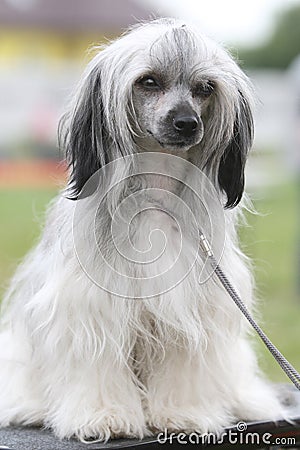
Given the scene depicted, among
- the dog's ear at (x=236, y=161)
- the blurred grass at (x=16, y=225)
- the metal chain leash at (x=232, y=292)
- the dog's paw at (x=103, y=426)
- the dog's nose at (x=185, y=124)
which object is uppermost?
the dog's nose at (x=185, y=124)

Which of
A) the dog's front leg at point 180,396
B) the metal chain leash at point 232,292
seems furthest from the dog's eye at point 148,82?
the dog's front leg at point 180,396

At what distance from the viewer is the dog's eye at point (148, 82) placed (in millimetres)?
2285

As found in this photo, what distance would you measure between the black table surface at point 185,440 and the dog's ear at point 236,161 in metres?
0.66

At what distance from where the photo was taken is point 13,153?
1409 centimetres

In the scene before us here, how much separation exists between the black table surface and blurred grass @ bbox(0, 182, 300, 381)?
497 mm

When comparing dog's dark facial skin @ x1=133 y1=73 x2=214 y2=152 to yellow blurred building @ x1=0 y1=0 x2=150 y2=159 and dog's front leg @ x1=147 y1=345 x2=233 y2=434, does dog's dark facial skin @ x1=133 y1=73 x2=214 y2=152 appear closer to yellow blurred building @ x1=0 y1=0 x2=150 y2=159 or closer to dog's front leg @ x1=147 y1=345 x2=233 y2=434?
dog's front leg @ x1=147 y1=345 x2=233 y2=434

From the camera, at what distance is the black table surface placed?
2.37 m

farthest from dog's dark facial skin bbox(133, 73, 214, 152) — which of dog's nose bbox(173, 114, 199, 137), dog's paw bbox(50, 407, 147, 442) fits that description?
dog's paw bbox(50, 407, 147, 442)

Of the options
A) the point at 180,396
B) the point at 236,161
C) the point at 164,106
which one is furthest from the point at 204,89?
the point at 180,396

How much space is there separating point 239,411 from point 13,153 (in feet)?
38.8

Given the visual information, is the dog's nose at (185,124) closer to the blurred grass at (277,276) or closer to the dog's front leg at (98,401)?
the blurred grass at (277,276)

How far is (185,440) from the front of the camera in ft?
8.02

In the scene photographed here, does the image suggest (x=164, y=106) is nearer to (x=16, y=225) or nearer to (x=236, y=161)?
(x=236, y=161)

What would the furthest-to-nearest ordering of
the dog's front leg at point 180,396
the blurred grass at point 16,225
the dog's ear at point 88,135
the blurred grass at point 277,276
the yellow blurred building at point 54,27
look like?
the yellow blurred building at point 54,27
the blurred grass at point 16,225
the blurred grass at point 277,276
the dog's front leg at point 180,396
the dog's ear at point 88,135
